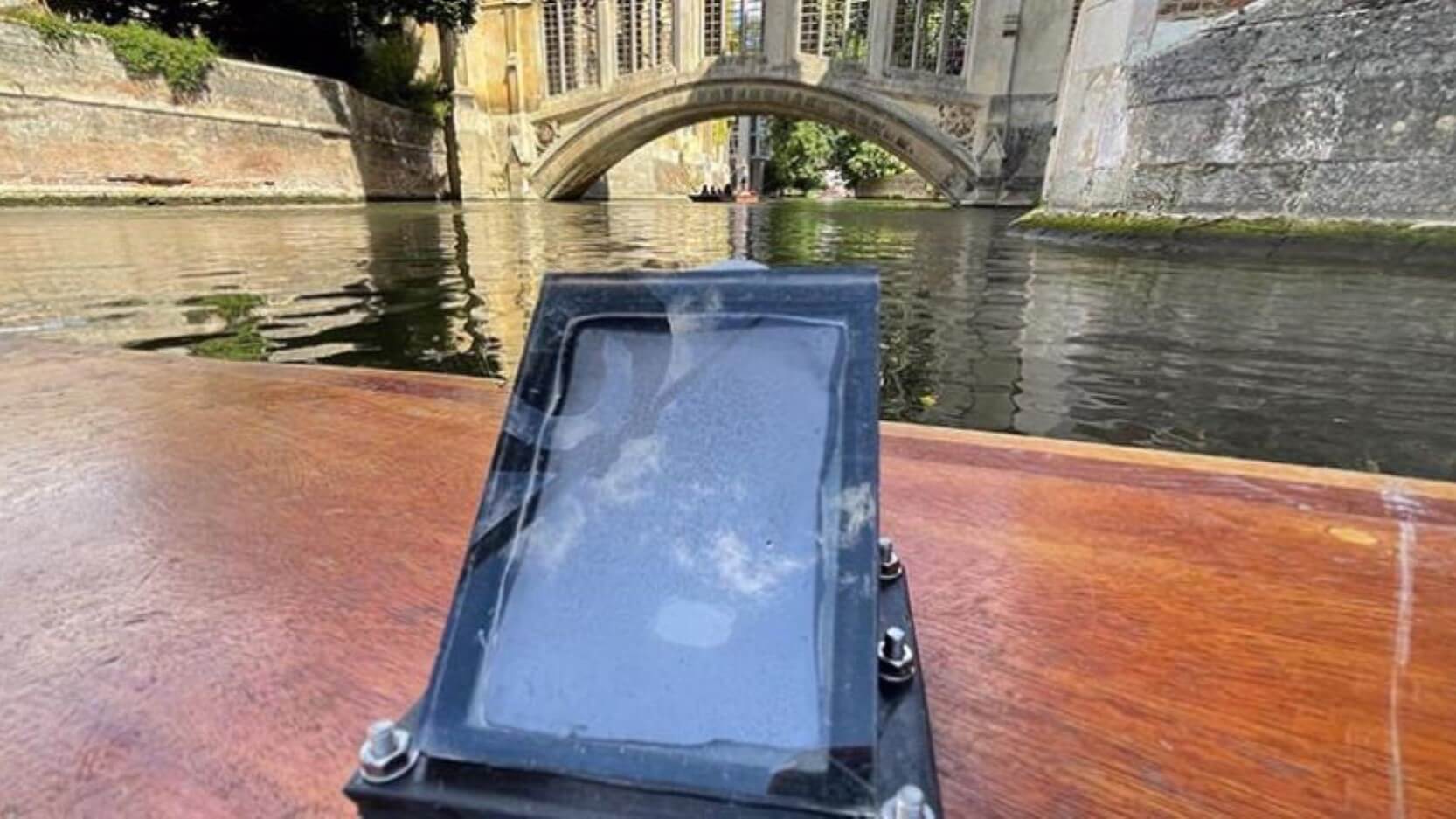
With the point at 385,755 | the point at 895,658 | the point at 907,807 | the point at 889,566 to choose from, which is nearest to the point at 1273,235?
the point at 889,566

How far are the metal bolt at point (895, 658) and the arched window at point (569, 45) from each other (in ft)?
69.2

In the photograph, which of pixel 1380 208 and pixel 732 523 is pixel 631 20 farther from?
pixel 732 523

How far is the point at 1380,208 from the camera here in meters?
4.97

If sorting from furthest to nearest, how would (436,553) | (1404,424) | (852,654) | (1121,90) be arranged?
(1121,90), (1404,424), (436,553), (852,654)

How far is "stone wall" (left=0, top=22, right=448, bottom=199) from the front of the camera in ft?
32.7

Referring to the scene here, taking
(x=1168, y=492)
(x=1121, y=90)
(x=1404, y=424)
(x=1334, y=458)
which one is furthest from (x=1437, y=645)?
(x=1121, y=90)

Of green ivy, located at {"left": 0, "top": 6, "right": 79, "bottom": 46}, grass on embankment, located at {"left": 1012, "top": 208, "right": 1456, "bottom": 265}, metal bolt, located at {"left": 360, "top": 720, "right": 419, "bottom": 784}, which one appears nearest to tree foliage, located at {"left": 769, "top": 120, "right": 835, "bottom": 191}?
green ivy, located at {"left": 0, "top": 6, "right": 79, "bottom": 46}

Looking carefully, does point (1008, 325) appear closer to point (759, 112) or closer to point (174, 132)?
point (174, 132)

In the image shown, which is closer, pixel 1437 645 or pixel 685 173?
pixel 1437 645

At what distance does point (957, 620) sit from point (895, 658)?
0.26m

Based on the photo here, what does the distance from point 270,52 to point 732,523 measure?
19976mm

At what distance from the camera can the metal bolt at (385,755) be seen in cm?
39

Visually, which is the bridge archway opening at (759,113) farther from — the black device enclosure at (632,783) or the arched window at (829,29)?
the black device enclosure at (632,783)

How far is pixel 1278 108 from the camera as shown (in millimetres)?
5297
